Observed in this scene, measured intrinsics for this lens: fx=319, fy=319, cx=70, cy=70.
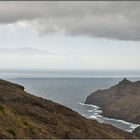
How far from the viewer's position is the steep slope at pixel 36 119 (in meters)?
41.9

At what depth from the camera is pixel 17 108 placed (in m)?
57.0

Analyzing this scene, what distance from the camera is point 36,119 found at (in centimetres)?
5488

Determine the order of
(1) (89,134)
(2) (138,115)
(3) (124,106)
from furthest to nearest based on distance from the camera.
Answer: (3) (124,106) < (2) (138,115) < (1) (89,134)

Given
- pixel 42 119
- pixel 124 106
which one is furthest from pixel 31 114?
pixel 124 106

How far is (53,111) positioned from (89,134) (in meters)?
9.37

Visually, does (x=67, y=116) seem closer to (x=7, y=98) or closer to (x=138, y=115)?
(x=7, y=98)

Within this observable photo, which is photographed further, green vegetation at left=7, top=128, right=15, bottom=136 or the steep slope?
the steep slope

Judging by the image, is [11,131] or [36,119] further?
[36,119]

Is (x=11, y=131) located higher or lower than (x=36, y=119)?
higher

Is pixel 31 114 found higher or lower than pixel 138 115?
higher

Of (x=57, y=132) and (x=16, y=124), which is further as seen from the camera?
(x=57, y=132)

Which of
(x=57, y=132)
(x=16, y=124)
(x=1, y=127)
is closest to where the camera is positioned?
(x=1, y=127)

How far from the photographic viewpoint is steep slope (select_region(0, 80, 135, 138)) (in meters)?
41.9

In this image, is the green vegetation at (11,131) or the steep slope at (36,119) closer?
the green vegetation at (11,131)
